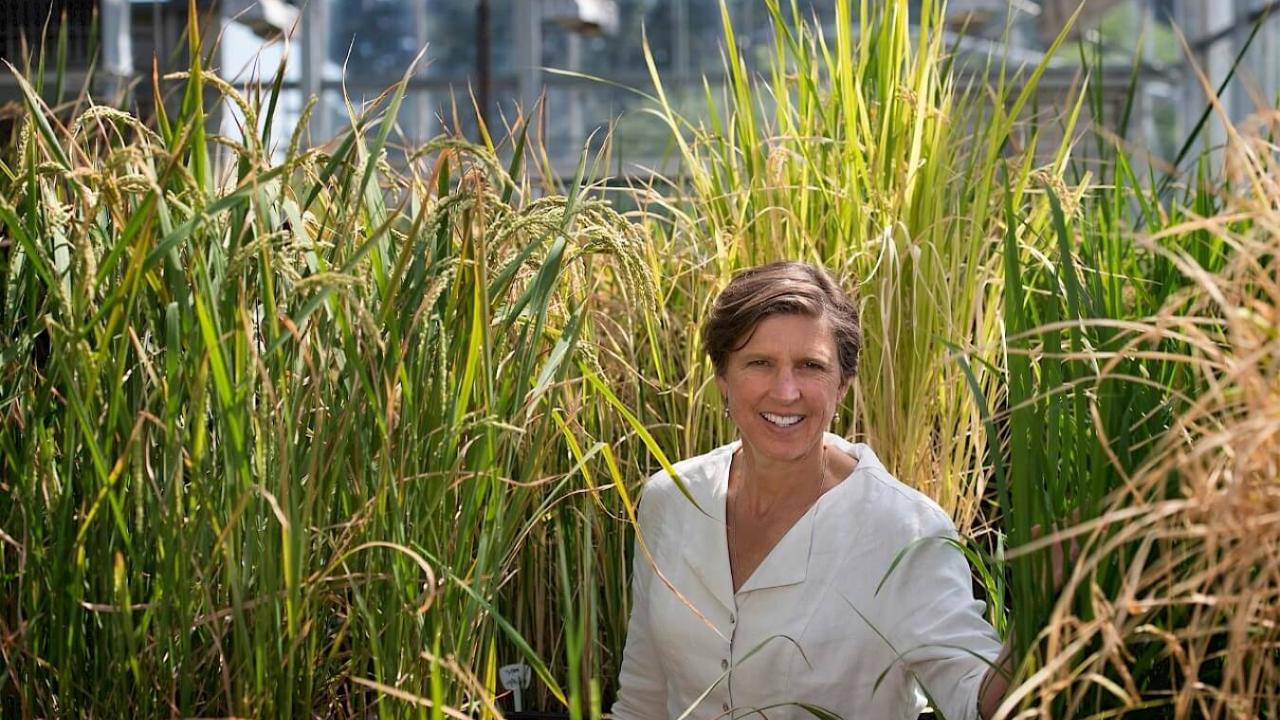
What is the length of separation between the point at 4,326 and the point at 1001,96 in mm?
1485

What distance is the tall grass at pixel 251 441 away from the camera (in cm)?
103

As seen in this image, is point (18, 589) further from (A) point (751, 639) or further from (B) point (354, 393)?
(A) point (751, 639)

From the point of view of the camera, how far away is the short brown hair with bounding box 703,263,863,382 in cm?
181

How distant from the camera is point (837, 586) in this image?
1.79m

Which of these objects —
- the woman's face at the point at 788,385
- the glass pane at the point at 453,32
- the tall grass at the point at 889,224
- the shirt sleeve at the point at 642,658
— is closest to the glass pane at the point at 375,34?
the glass pane at the point at 453,32

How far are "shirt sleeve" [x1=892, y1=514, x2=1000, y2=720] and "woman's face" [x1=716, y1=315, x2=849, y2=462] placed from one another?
8.0 inches

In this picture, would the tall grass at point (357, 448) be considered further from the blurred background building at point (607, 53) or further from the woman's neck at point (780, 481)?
the blurred background building at point (607, 53)

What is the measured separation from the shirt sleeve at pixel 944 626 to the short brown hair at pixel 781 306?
27 cm

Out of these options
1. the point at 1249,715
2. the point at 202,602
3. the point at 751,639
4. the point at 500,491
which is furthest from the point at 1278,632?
the point at 751,639

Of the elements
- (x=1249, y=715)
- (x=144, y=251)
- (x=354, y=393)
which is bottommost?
(x=1249, y=715)

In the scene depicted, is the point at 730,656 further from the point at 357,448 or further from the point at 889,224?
the point at 357,448

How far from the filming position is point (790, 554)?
1.83 metres

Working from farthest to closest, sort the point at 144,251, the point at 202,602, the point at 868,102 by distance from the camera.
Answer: the point at 868,102 → the point at 202,602 → the point at 144,251

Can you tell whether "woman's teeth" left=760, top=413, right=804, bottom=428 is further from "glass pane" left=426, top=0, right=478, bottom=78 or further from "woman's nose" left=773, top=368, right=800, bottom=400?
"glass pane" left=426, top=0, right=478, bottom=78
